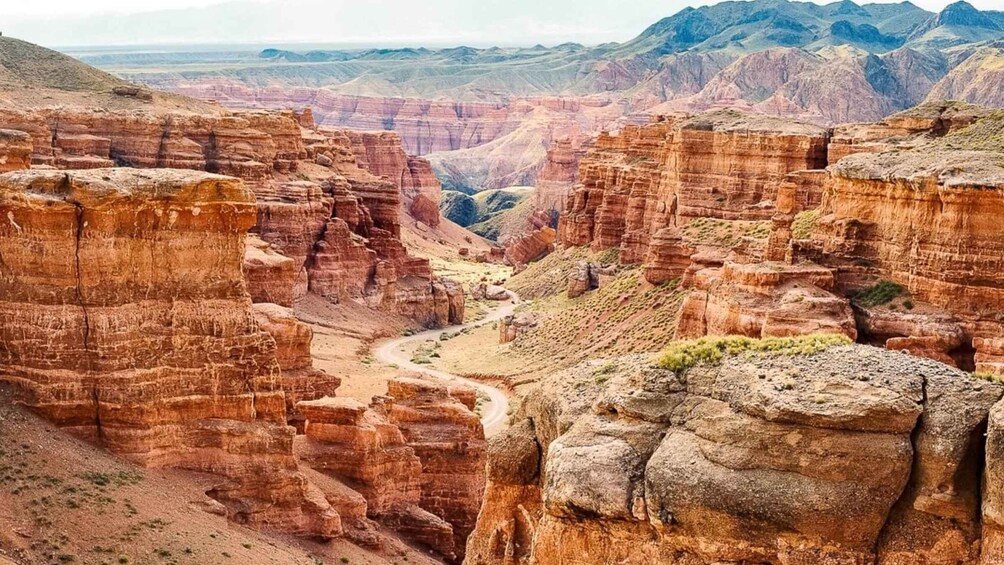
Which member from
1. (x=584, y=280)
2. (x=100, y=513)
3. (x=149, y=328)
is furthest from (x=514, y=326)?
(x=100, y=513)

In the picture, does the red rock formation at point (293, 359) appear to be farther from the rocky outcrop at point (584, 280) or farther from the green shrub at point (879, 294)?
the rocky outcrop at point (584, 280)

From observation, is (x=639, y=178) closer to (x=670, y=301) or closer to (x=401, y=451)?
(x=670, y=301)

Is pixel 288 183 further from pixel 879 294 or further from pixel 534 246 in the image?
pixel 879 294

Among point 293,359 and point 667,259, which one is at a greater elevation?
point 293,359

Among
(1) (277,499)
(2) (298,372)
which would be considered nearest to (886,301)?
(2) (298,372)

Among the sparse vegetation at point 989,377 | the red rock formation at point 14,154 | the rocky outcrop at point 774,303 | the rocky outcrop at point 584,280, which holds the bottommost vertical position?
the rocky outcrop at point 584,280

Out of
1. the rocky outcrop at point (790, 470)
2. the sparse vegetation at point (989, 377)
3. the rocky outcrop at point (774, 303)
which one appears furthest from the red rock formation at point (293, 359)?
the sparse vegetation at point (989, 377)

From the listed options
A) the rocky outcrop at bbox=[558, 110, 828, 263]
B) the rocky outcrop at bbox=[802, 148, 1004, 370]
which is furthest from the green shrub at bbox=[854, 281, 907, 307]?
the rocky outcrop at bbox=[558, 110, 828, 263]
